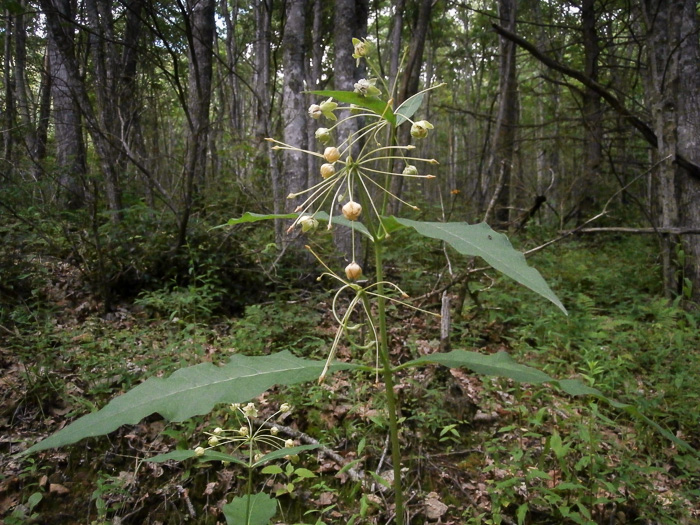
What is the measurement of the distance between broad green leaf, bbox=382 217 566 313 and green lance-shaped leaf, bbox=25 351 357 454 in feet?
1.47

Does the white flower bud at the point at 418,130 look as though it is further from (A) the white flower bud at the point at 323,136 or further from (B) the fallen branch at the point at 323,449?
(B) the fallen branch at the point at 323,449

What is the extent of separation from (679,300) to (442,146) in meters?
21.7

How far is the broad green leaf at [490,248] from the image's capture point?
0.84 m

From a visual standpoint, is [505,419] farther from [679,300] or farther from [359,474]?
[679,300]

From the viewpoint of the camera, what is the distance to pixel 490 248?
37.7 inches

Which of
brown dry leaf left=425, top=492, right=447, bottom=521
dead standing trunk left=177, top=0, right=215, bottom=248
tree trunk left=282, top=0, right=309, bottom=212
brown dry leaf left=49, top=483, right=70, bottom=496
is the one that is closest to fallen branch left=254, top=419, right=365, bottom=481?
brown dry leaf left=425, top=492, right=447, bottom=521

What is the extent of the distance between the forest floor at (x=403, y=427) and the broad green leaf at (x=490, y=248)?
1578mm

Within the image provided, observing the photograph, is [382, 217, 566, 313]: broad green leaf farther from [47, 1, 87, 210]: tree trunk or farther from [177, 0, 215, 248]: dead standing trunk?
[47, 1, 87, 210]: tree trunk

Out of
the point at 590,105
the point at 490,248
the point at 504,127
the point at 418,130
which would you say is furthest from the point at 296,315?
the point at 590,105

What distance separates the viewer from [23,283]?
4.70m

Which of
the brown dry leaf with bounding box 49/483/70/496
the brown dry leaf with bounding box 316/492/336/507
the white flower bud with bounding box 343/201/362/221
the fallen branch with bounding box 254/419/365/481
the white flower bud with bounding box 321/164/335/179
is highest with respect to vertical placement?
the white flower bud with bounding box 321/164/335/179

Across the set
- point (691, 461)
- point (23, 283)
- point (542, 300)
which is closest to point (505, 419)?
point (691, 461)

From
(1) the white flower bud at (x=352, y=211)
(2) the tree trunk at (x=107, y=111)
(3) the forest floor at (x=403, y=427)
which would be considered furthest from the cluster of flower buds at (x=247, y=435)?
(2) the tree trunk at (x=107, y=111)

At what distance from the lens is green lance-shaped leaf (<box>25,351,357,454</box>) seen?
3.19 ft
